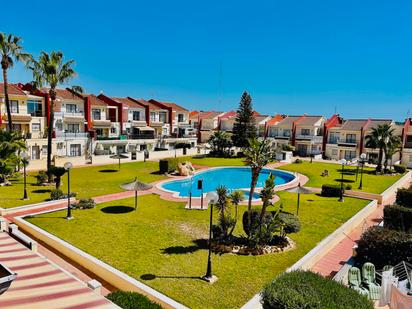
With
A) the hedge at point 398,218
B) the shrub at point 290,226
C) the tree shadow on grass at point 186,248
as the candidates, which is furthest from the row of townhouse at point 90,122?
the hedge at point 398,218

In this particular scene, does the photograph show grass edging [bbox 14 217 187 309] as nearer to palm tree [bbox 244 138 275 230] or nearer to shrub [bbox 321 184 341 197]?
palm tree [bbox 244 138 275 230]

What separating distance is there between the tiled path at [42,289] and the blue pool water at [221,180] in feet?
62.9

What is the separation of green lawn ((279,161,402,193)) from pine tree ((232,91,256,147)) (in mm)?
13733

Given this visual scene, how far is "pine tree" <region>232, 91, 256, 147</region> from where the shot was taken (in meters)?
62.2

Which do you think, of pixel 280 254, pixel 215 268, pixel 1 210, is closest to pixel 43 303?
pixel 215 268

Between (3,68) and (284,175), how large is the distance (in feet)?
118

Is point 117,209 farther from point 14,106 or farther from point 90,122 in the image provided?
point 90,122

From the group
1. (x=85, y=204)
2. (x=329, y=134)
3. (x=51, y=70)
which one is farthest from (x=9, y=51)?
(x=329, y=134)

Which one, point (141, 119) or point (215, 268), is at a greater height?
point (141, 119)

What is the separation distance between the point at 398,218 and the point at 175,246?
13.4 metres

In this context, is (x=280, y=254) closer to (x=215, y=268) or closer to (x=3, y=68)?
(x=215, y=268)

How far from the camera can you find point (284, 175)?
4244 centimetres

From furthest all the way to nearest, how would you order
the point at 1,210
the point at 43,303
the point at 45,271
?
1. the point at 1,210
2. the point at 45,271
3. the point at 43,303

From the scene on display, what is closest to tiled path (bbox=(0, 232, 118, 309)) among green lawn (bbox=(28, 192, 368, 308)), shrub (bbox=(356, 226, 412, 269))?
green lawn (bbox=(28, 192, 368, 308))
